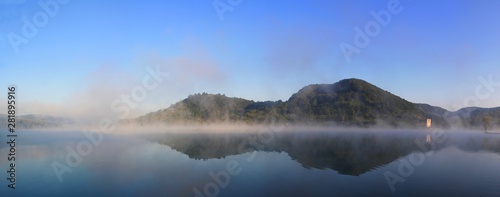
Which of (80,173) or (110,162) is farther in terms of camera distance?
(110,162)

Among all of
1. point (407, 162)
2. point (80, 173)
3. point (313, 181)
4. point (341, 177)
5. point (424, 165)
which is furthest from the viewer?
point (407, 162)

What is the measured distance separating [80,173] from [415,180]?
149 ft

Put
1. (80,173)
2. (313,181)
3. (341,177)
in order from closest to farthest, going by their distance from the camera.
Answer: (313,181), (341,177), (80,173)

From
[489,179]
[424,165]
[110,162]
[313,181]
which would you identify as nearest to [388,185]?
[313,181]

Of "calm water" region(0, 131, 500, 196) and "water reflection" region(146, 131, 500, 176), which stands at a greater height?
"calm water" region(0, 131, 500, 196)

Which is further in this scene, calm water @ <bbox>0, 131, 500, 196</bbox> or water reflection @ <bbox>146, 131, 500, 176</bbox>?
water reflection @ <bbox>146, 131, 500, 176</bbox>

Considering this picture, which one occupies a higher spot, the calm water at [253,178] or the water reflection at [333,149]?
the calm water at [253,178]

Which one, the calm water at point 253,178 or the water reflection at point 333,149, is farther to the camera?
the water reflection at point 333,149

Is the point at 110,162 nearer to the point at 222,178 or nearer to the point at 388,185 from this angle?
the point at 222,178

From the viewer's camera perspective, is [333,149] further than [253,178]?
Yes

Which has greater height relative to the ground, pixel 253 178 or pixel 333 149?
pixel 253 178

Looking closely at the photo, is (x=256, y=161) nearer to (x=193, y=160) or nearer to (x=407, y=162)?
(x=193, y=160)

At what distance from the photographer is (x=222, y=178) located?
3731cm

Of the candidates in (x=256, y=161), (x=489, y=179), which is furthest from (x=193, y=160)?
(x=489, y=179)
